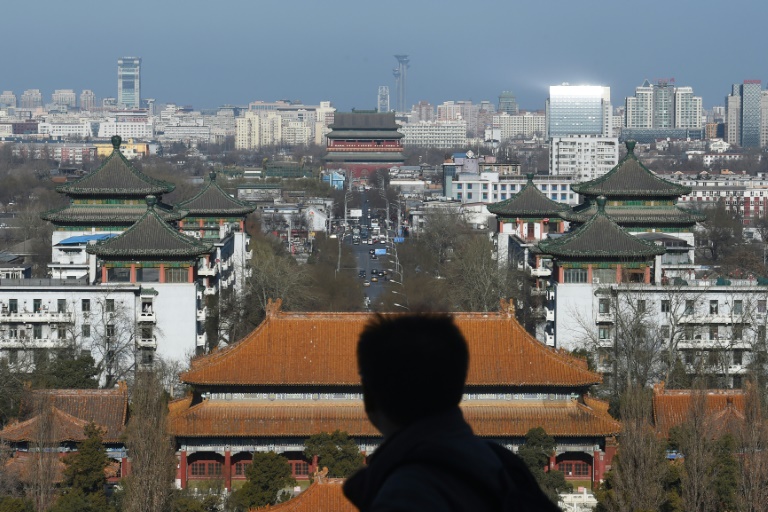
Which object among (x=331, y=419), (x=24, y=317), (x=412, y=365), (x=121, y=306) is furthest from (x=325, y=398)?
(x=412, y=365)

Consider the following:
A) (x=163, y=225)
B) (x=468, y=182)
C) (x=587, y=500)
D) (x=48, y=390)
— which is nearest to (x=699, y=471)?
(x=587, y=500)

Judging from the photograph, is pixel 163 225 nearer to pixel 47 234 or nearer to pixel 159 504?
pixel 159 504

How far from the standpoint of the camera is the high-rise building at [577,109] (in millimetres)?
165125

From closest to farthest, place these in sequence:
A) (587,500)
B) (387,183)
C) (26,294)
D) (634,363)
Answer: (587,500) < (634,363) < (26,294) < (387,183)

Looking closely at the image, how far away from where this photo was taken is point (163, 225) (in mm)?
33469

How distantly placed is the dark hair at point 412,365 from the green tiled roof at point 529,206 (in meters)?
41.0

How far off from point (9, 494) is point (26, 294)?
43.3 ft

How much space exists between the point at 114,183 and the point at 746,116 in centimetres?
15472

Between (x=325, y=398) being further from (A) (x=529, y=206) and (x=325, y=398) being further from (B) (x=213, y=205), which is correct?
(A) (x=529, y=206)

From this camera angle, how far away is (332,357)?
2362 centimetres

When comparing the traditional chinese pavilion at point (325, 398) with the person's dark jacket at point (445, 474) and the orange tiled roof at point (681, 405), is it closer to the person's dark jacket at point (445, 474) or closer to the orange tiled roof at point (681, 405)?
the orange tiled roof at point (681, 405)

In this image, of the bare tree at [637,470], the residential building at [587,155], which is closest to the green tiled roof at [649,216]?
the bare tree at [637,470]

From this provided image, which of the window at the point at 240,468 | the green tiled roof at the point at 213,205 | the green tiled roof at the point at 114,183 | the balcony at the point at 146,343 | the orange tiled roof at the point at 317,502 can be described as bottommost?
the window at the point at 240,468

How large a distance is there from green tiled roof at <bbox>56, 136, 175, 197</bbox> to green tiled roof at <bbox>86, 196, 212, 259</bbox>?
549 centimetres
